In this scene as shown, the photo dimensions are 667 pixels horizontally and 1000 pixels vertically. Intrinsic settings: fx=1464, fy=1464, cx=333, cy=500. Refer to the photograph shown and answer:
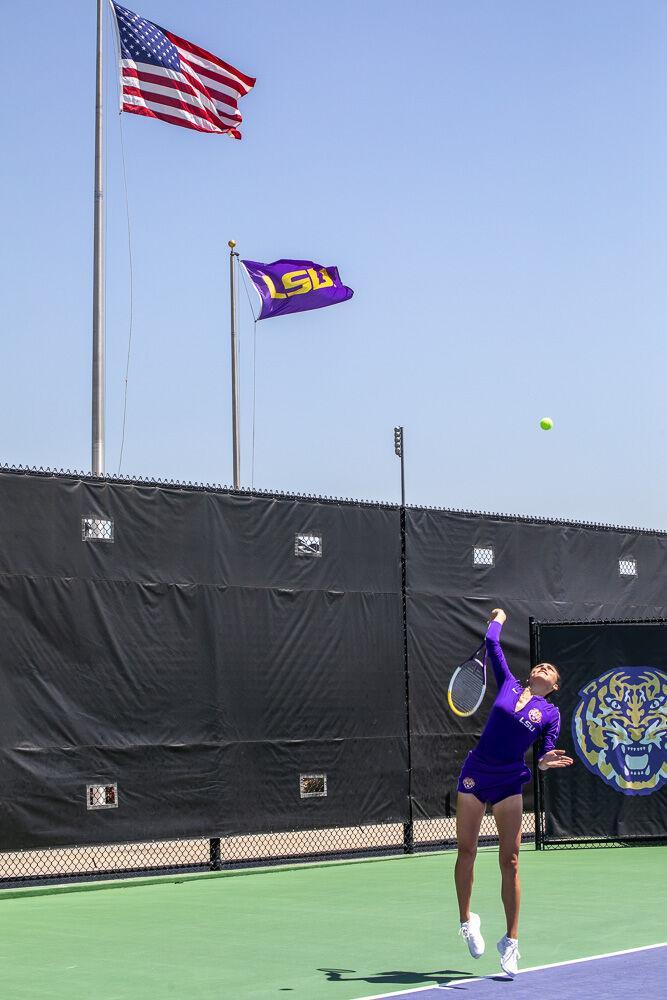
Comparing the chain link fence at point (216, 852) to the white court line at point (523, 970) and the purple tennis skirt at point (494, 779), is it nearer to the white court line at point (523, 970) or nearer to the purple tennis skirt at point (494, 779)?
the purple tennis skirt at point (494, 779)

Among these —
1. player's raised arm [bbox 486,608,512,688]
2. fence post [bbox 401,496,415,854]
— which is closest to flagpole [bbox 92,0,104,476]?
fence post [bbox 401,496,415,854]

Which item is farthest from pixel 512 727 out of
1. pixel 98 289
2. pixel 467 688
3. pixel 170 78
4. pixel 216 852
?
pixel 170 78

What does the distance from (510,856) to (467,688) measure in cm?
142

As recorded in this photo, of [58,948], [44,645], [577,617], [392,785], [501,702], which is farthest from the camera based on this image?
[577,617]

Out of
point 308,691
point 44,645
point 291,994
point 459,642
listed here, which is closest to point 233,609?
point 308,691

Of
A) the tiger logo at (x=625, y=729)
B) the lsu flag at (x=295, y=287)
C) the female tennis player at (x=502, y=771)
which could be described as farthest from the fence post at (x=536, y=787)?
the lsu flag at (x=295, y=287)

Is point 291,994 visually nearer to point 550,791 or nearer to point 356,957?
point 356,957

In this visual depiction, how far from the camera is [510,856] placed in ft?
23.9

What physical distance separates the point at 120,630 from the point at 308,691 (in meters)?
1.97

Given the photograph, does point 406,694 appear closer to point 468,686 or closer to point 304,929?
point 304,929

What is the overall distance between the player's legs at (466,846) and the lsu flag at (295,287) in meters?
14.5

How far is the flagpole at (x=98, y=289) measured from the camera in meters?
14.7

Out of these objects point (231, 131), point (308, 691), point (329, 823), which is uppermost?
point (231, 131)

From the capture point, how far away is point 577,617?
15008 mm
